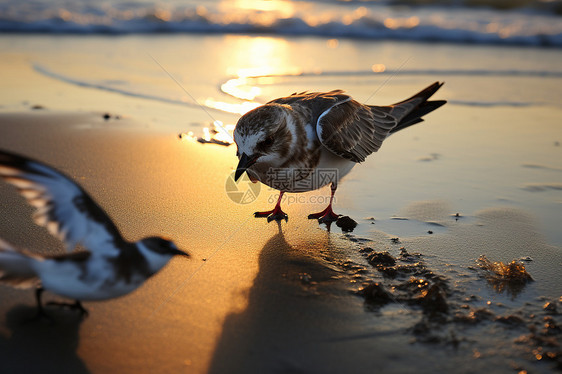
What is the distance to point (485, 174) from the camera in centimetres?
599

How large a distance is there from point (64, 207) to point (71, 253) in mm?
256

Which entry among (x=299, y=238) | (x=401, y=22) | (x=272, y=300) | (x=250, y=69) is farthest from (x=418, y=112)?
(x=401, y=22)

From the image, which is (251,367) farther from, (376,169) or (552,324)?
(376,169)

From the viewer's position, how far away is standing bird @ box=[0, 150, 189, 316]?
300 cm

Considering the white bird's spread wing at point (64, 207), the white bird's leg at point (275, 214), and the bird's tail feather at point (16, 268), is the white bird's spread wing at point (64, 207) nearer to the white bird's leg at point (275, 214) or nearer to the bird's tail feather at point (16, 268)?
the bird's tail feather at point (16, 268)

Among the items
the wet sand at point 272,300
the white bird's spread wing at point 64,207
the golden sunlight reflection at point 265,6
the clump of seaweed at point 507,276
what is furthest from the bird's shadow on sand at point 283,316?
the golden sunlight reflection at point 265,6

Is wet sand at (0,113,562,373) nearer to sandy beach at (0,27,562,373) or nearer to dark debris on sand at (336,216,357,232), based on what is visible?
sandy beach at (0,27,562,373)

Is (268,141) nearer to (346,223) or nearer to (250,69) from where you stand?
(346,223)

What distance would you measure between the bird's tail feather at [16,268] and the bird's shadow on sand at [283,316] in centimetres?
108

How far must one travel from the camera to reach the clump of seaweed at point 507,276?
3695 millimetres

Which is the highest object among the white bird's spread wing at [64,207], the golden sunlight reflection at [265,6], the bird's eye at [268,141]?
the golden sunlight reflection at [265,6]

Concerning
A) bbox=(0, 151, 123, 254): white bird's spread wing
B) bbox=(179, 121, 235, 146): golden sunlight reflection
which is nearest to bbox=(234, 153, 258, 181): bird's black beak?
bbox=(0, 151, 123, 254): white bird's spread wing

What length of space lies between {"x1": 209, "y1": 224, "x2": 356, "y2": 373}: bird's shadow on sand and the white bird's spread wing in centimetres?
87

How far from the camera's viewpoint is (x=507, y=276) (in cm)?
382
